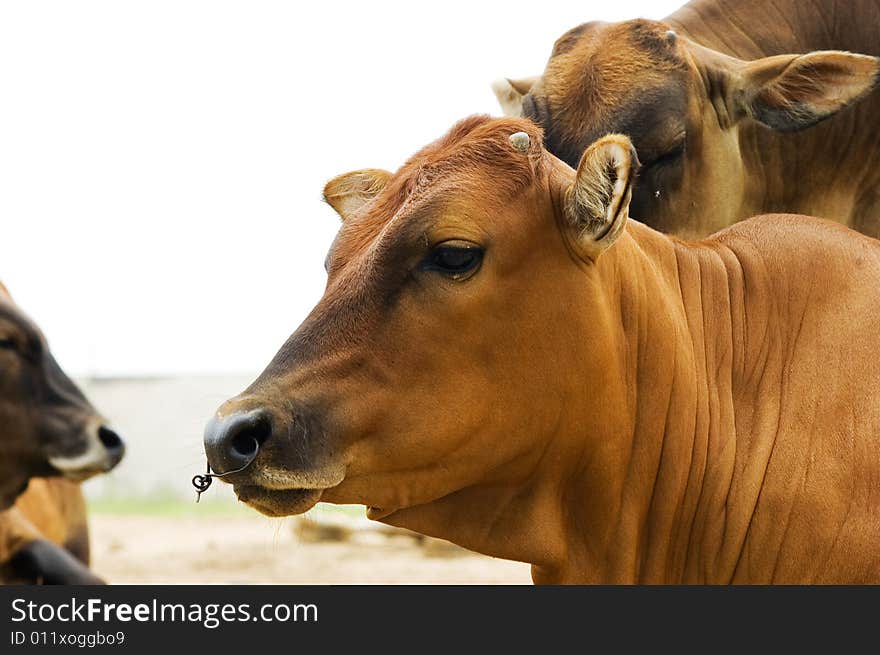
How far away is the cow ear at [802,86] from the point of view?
718 centimetres

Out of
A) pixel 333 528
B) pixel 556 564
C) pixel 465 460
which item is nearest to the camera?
pixel 465 460

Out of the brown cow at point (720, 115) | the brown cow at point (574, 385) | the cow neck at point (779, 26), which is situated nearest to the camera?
the brown cow at point (574, 385)

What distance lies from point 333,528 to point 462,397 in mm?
14078

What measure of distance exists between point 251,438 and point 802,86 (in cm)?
413

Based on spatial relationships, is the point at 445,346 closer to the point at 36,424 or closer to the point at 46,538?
the point at 36,424

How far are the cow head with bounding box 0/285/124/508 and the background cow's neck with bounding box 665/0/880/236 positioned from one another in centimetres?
584

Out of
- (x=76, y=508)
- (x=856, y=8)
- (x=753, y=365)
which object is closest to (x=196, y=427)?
(x=753, y=365)

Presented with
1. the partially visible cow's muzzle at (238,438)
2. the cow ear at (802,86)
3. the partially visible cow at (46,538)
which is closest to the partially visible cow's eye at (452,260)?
the partially visible cow's muzzle at (238,438)

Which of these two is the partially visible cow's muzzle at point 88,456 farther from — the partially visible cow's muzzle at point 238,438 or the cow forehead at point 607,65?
the partially visible cow's muzzle at point 238,438

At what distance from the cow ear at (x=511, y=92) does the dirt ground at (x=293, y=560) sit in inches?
291

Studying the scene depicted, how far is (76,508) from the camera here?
46.0 ft

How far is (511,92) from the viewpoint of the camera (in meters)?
8.41

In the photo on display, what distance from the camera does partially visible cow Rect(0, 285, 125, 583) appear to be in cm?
1121
